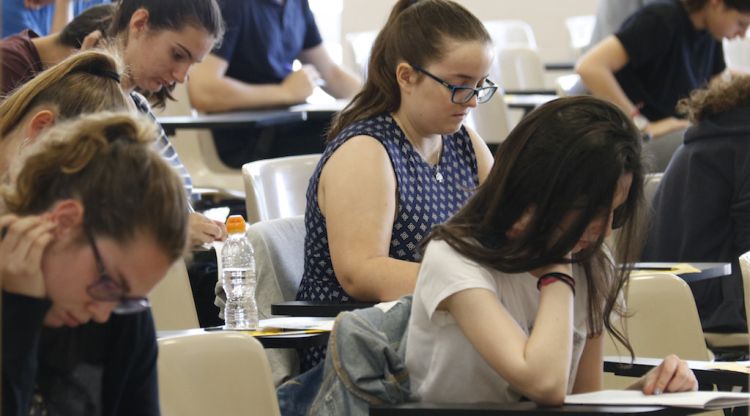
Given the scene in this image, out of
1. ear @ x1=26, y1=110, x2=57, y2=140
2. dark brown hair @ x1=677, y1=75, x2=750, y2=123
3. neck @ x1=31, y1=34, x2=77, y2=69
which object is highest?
ear @ x1=26, y1=110, x2=57, y2=140

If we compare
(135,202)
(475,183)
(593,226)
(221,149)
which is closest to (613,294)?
(593,226)

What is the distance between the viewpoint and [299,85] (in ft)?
17.8

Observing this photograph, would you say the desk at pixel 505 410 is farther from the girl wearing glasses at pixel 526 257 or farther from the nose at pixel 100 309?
the nose at pixel 100 309

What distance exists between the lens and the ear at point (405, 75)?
287 cm

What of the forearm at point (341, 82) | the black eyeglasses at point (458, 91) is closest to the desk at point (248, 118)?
the forearm at point (341, 82)

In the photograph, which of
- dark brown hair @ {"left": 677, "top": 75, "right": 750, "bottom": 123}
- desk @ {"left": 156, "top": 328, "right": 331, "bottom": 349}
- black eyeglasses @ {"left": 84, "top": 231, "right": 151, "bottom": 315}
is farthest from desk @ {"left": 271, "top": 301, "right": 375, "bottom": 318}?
dark brown hair @ {"left": 677, "top": 75, "right": 750, "bottom": 123}

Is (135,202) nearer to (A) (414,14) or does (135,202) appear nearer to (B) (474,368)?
(B) (474,368)

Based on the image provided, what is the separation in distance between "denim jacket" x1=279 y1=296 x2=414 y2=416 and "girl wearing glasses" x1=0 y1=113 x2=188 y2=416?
64 cm

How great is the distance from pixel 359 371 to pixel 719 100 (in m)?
1.96

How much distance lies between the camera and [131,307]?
1.39m

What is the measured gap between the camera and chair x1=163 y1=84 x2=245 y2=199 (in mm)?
5297

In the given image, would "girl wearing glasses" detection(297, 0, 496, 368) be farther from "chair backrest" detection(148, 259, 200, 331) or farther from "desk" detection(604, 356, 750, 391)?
"desk" detection(604, 356, 750, 391)

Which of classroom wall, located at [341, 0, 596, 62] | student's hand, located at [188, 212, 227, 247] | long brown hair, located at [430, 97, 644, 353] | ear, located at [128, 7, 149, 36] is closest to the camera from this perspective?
long brown hair, located at [430, 97, 644, 353]

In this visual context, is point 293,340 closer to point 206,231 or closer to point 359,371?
point 359,371
